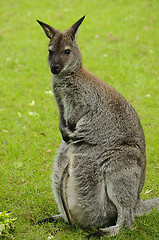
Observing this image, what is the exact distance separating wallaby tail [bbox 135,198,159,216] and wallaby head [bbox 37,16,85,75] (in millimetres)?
1805

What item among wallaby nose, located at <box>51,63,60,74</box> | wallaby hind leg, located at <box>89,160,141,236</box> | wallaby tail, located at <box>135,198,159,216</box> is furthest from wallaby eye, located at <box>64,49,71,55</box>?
wallaby tail, located at <box>135,198,159,216</box>

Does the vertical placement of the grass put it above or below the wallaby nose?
below

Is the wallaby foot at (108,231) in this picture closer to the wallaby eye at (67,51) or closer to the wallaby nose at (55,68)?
the wallaby nose at (55,68)

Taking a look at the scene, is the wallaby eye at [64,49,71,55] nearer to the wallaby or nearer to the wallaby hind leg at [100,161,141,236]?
the wallaby

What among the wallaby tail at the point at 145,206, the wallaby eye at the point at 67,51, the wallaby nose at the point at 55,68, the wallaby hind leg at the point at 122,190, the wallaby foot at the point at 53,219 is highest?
the wallaby eye at the point at 67,51

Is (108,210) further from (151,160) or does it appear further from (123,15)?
(123,15)

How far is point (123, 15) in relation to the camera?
11945mm

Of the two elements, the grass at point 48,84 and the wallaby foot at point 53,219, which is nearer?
the wallaby foot at point 53,219

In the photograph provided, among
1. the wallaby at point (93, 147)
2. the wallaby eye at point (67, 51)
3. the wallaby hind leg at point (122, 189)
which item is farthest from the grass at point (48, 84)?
the wallaby eye at point (67, 51)

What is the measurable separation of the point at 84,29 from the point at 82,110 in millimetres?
7770

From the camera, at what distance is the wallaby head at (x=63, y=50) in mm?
3967

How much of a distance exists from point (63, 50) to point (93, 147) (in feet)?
3.76

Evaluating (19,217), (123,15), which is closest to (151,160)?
(19,217)

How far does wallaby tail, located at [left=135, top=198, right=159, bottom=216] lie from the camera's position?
167 inches
